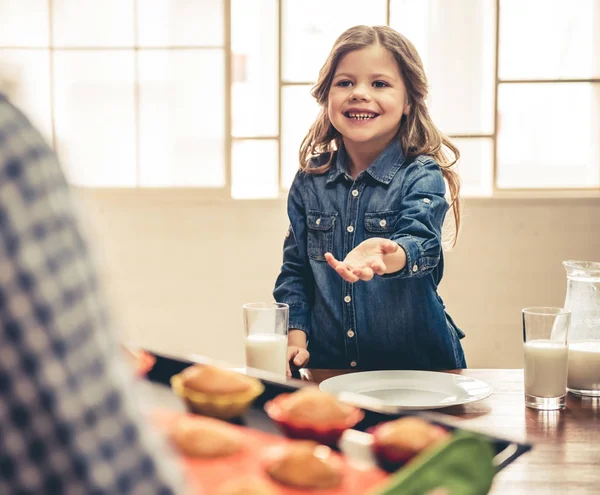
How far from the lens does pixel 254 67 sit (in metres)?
3.54

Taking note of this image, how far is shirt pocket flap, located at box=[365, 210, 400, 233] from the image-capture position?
6.07ft

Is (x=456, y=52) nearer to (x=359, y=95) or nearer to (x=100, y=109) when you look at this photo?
(x=100, y=109)

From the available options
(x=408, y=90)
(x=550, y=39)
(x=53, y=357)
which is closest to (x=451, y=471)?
(x=53, y=357)

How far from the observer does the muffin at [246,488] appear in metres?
0.62

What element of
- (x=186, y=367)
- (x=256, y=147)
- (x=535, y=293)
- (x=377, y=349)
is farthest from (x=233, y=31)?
(x=186, y=367)

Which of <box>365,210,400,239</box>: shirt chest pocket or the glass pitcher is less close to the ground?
<box>365,210,400,239</box>: shirt chest pocket

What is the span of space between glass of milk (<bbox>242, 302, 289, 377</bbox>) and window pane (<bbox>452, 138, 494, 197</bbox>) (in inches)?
92.8

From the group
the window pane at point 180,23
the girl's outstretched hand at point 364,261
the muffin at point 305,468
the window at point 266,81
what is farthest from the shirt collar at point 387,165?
the window pane at point 180,23

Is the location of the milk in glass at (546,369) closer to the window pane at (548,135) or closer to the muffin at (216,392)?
the muffin at (216,392)

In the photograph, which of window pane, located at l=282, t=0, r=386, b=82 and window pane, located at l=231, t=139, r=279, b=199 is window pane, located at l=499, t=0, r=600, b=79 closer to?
window pane, located at l=282, t=0, r=386, b=82

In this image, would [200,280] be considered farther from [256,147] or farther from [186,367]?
[186,367]

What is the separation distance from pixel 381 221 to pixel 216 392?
1.04 m

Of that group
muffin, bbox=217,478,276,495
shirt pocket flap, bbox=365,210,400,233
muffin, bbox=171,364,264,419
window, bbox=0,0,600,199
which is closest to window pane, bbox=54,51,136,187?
window, bbox=0,0,600,199

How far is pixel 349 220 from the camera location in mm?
1901
